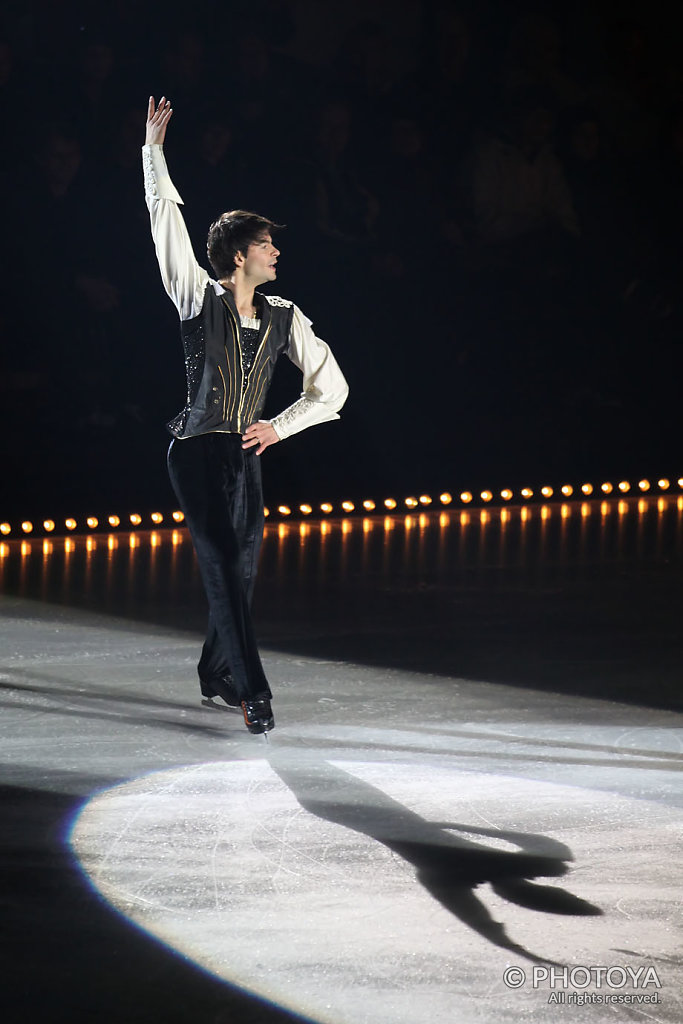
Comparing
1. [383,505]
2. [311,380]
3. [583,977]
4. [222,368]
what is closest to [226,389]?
[222,368]

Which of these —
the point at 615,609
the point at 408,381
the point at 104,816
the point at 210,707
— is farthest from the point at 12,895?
the point at 408,381

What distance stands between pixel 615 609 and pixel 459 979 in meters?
3.27

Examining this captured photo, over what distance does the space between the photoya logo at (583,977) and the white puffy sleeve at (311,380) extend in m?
1.93

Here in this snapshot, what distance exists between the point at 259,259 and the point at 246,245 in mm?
51

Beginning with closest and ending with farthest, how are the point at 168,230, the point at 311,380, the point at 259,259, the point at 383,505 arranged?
the point at 168,230 < the point at 259,259 < the point at 311,380 < the point at 383,505

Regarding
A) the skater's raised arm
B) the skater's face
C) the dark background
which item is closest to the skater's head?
the skater's face

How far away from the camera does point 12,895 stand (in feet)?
8.00

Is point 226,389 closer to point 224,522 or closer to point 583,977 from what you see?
point 224,522

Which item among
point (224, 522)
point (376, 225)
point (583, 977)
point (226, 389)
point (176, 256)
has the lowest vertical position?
point (583, 977)

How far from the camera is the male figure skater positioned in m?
3.62

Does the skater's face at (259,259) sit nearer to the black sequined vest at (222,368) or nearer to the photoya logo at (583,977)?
the black sequined vest at (222,368)

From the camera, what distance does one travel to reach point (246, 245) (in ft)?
12.2

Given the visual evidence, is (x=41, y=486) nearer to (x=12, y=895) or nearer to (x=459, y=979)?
(x=12, y=895)

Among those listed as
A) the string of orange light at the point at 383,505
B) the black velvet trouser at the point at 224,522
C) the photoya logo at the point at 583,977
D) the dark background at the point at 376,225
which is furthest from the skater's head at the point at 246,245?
the dark background at the point at 376,225
